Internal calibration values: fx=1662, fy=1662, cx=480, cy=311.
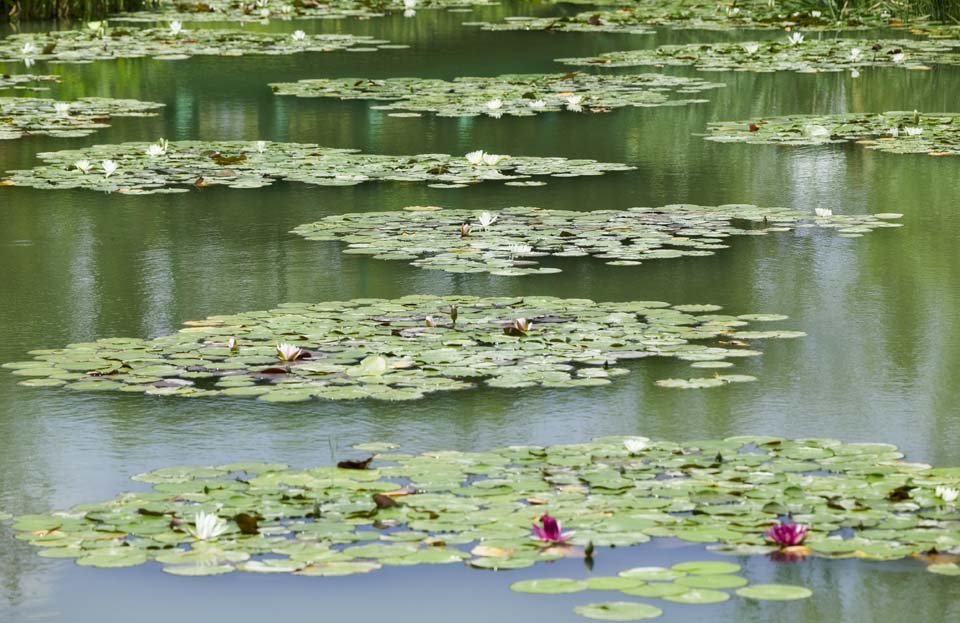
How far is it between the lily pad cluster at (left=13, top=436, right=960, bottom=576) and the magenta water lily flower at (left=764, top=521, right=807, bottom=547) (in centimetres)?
2

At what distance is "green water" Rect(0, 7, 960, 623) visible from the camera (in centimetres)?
267

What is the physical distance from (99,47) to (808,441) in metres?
9.61

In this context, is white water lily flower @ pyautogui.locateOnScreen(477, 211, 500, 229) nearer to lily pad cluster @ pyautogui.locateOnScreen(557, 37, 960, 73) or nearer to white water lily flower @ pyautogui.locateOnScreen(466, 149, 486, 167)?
white water lily flower @ pyautogui.locateOnScreen(466, 149, 486, 167)

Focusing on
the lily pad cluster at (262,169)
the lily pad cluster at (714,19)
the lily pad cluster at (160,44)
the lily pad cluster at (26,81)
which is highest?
the lily pad cluster at (714,19)

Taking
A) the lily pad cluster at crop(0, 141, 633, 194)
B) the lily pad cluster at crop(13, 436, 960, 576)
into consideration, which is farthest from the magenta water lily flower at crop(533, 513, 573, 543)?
the lily pad cluster at crop(0, 141, 633, 194)

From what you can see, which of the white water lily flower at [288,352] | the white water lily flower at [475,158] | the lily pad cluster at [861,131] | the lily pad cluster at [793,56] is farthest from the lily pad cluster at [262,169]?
the lily pad cluster at [793,56]

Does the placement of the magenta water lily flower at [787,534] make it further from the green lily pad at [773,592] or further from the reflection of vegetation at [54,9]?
the reflection of vegetation at [54,9]

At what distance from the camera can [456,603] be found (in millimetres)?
2621

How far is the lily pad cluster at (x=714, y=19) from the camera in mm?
13492

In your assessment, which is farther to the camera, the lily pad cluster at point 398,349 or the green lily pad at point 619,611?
the lily pad cluster at point 398,349

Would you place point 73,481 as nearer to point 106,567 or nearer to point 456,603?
point 106,567

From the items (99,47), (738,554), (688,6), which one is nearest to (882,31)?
(688,6)

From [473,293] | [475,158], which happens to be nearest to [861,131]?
[475,158]

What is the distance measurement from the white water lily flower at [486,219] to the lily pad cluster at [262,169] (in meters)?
0.80
